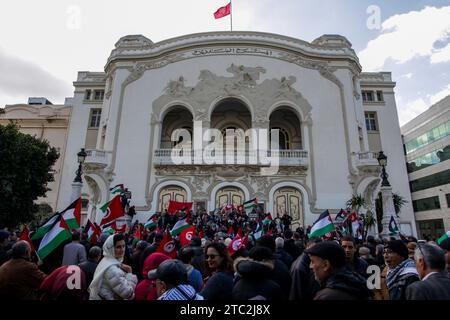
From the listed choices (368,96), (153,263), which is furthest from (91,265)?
(368,96)

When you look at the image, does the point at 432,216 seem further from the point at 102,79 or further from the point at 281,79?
the point at 102,79

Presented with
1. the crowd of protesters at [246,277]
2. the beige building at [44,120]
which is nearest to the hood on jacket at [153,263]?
the crowd of protesters at [246,277]

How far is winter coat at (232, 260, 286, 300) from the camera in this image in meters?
2.51

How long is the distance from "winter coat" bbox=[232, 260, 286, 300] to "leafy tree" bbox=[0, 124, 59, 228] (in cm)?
1841

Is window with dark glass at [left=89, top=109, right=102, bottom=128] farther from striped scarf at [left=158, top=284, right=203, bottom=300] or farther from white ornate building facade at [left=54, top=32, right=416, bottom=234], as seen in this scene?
striped scarf at [left=158, top=284, right=203, bottom=300]

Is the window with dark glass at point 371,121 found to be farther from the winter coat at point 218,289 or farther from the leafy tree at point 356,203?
the winter coat at point 218,289

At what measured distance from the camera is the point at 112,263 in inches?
118

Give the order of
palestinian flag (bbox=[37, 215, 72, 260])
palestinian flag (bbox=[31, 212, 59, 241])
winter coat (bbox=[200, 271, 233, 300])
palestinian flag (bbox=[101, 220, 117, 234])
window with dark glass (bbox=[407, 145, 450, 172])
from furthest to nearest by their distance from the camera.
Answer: window with dark glass (bbox=[407, 145, 450, 172]), palestinian flag (bbox=[101, 220, 117, 234]), palestinian flag (bbox=[31, 212, 59, 241]), palestinian flag (bbox=[37, 215, 72, 260]), winter coat (bbox=[200, 271, 233, 300])

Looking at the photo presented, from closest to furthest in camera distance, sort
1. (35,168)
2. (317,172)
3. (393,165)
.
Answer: (35,168) → (317,172) → (393,165)

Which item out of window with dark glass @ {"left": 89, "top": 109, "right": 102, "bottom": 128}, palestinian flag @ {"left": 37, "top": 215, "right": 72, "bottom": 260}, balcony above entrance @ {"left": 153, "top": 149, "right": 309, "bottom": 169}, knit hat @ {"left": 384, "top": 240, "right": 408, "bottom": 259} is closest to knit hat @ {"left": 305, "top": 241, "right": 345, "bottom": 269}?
knit hat @ {"left": 384, "top": 240, "right": 408, "bottom": 259}

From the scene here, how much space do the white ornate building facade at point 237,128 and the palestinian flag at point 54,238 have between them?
54.8 feet

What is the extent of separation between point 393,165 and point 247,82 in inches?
671
